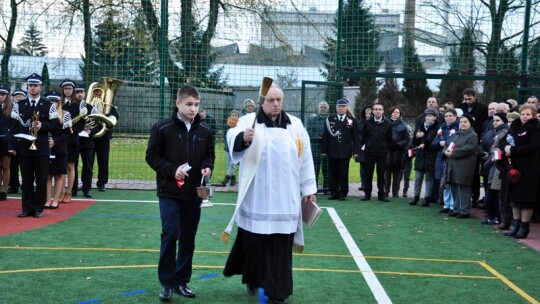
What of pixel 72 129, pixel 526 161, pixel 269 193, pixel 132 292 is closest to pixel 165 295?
pixel 132 292

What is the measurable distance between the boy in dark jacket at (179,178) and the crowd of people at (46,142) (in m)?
4.89

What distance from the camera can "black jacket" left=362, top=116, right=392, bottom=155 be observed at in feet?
50.4

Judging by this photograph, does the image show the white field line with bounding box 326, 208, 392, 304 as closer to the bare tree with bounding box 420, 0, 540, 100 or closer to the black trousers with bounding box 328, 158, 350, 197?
the black trousers with bounding box 328, 158, 350, 197

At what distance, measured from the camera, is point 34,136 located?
11352mm

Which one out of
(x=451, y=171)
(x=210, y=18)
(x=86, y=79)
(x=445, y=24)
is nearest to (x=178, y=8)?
(x=210, y=18)

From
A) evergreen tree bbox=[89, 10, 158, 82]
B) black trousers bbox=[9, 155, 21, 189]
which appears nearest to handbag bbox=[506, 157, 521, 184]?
evergreen tree bbox=[89, 10, 158, 82]

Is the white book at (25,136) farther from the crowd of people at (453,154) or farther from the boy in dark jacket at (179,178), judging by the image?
the crowd of people at (453,154)

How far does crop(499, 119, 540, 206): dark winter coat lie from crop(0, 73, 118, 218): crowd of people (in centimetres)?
675

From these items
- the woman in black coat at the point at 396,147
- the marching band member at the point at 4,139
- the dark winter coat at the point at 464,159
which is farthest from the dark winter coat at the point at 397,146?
the marching band member at the point at 4,139

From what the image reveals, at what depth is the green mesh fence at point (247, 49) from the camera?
52.1 ft

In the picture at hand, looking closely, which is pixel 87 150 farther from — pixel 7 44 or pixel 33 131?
pixel 7 44

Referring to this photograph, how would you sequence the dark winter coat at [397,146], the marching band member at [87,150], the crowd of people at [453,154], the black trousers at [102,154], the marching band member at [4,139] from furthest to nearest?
the dark winter coat at [397,146] → the black trousers at [102,154] → the marching band member at [87,150] → the marching band member at [4,139] → the crowd of people at [453,154]

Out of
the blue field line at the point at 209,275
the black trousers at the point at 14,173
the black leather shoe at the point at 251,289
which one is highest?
the black trousers at the point at 14,173

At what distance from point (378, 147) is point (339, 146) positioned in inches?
30.8
